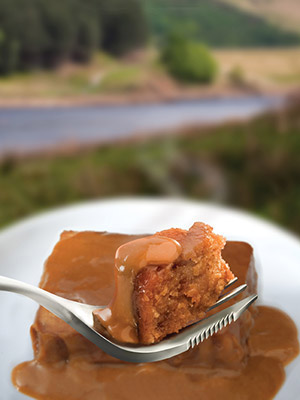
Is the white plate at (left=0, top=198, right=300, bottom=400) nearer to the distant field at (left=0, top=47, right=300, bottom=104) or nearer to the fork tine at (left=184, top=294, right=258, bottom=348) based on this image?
the fork tine at (left=184, top=294, right=258, bottom=348)

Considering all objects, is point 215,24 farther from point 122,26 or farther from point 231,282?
point 231,282

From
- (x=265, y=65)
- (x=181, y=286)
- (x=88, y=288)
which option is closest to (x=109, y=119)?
(x=265, y=65)

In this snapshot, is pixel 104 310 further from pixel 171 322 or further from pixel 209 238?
pixel 209 238

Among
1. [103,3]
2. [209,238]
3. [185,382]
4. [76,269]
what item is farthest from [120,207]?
[103,3]

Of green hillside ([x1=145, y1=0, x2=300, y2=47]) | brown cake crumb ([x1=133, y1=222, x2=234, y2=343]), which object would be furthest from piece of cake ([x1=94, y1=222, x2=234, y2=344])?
green hillside ([x1=145, y1=0, x2=300, y2=47])

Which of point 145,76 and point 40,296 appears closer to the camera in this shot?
point 40,296

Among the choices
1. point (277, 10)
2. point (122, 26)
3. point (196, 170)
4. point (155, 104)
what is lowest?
point (196, 170)
